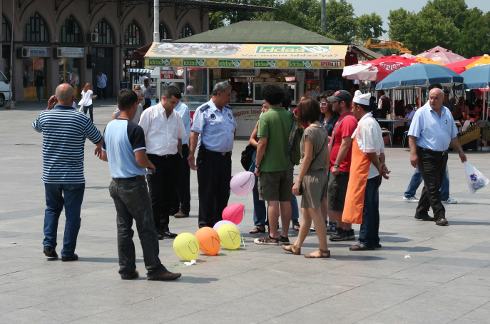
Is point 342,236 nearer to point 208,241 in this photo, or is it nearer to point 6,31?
point 208,241

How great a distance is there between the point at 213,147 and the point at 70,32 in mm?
46584

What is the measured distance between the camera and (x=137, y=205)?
887 centimetres

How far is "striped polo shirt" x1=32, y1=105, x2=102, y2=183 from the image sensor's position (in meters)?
9.84

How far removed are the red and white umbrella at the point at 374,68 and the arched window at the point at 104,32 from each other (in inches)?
1246

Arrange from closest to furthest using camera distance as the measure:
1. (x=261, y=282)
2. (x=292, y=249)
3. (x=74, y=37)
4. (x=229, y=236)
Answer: (x=261, y=282) < (x=292, y=249) < (x=229, y=236) < (x=74, y=37)

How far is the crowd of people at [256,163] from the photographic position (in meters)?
8.94

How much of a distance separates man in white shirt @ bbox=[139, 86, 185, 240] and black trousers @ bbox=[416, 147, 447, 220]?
3167 mm

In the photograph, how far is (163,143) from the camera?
11609 millimetres

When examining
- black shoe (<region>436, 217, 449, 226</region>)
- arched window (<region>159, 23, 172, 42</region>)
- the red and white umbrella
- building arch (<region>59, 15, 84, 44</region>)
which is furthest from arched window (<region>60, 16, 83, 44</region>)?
black shoe (<region>436, 217, 449, 226</region>)

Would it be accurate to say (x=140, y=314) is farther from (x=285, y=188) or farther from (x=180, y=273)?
(x=285, y=188)

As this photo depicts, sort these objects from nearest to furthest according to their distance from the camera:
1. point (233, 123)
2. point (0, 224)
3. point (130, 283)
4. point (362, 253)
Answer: point (130, 283) < point (362, 253) < point (233, 123) < point (0, 224)

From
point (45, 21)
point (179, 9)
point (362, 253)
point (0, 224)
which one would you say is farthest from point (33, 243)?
point (179, 9)

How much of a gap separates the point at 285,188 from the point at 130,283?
2.62 meters

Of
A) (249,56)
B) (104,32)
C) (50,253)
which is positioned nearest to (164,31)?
(104,32)
